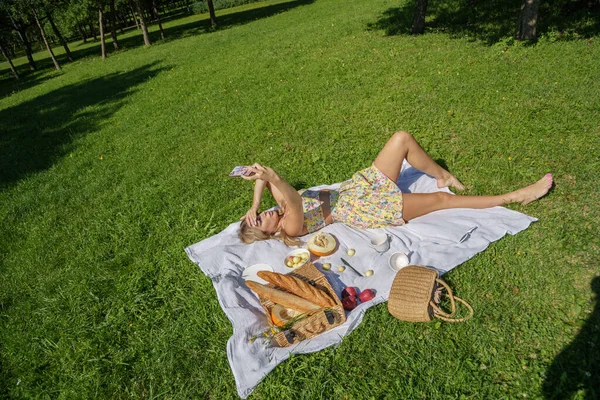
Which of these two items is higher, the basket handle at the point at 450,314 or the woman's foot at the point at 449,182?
the woman's foot at the point at 449,182

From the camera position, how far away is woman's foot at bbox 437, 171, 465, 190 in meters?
4.71

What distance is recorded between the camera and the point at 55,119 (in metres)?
11.5

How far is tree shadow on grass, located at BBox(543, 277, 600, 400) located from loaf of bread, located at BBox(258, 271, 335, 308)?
5.84ft

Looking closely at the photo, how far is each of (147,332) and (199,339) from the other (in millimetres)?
616

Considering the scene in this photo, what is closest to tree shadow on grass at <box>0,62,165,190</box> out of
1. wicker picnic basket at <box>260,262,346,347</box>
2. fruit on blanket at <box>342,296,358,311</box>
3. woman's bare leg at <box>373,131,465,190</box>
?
wicker picnic basket at <box>260,262,346,347</box>

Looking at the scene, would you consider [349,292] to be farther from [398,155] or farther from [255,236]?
[398,155]

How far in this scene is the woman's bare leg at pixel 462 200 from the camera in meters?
4.26

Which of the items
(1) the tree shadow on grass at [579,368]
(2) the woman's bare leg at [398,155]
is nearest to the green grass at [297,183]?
(1) the tree shadow on grass at [579,368]

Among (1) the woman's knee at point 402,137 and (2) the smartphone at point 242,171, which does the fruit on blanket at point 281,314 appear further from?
(1) the woman's knee at point 402,137

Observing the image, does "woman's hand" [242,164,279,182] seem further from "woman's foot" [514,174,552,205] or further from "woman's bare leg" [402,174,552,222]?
"woman's foot" [514,174,552,205]

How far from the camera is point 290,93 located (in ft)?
30.4

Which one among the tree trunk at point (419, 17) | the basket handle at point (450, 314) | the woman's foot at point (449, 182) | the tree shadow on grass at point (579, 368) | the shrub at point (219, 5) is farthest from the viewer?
the shrub at point (219, 5)

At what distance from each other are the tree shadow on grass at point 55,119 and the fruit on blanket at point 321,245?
7.32 metres

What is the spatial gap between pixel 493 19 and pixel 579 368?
12372mm
